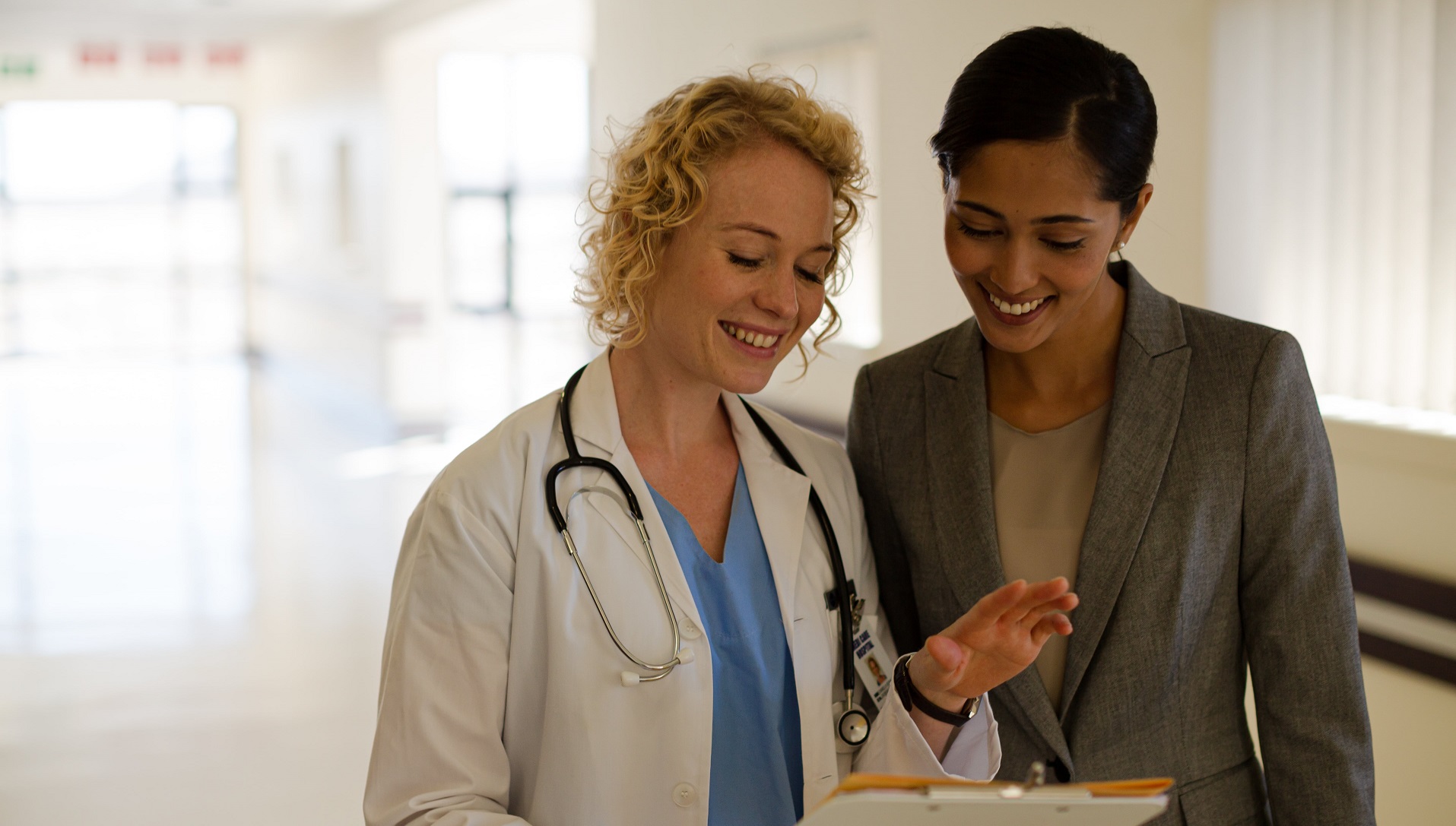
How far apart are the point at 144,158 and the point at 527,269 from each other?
8416 millimetres

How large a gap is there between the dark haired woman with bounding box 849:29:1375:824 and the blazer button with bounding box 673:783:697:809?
452 millimetres

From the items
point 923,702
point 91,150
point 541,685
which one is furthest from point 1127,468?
point 91,150

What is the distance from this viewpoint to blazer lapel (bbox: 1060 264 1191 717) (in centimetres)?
160

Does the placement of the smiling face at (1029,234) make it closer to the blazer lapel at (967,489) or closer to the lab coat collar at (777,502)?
the blazer lapel at (967,489)

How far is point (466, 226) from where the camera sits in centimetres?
1162

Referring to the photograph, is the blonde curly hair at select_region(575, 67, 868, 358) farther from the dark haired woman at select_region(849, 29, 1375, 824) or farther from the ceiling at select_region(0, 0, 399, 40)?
the ceiling at select_region(0, 0, 399, 40)

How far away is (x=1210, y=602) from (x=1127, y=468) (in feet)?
0.68

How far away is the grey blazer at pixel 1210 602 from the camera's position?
5.17ft

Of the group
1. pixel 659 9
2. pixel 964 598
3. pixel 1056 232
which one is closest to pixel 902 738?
pixel 964 598

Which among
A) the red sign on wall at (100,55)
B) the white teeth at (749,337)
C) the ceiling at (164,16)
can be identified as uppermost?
the red sign on wall at (100,55)

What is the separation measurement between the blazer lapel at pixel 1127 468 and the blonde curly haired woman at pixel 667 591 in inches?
7.4

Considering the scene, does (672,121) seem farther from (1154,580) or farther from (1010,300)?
(1154,580)

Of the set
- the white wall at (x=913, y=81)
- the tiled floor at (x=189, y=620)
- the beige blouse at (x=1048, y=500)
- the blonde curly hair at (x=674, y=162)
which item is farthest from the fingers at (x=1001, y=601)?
the tiled floor at (x=189, y=620)

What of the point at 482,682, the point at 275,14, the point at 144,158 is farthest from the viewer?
the point at 144,158
